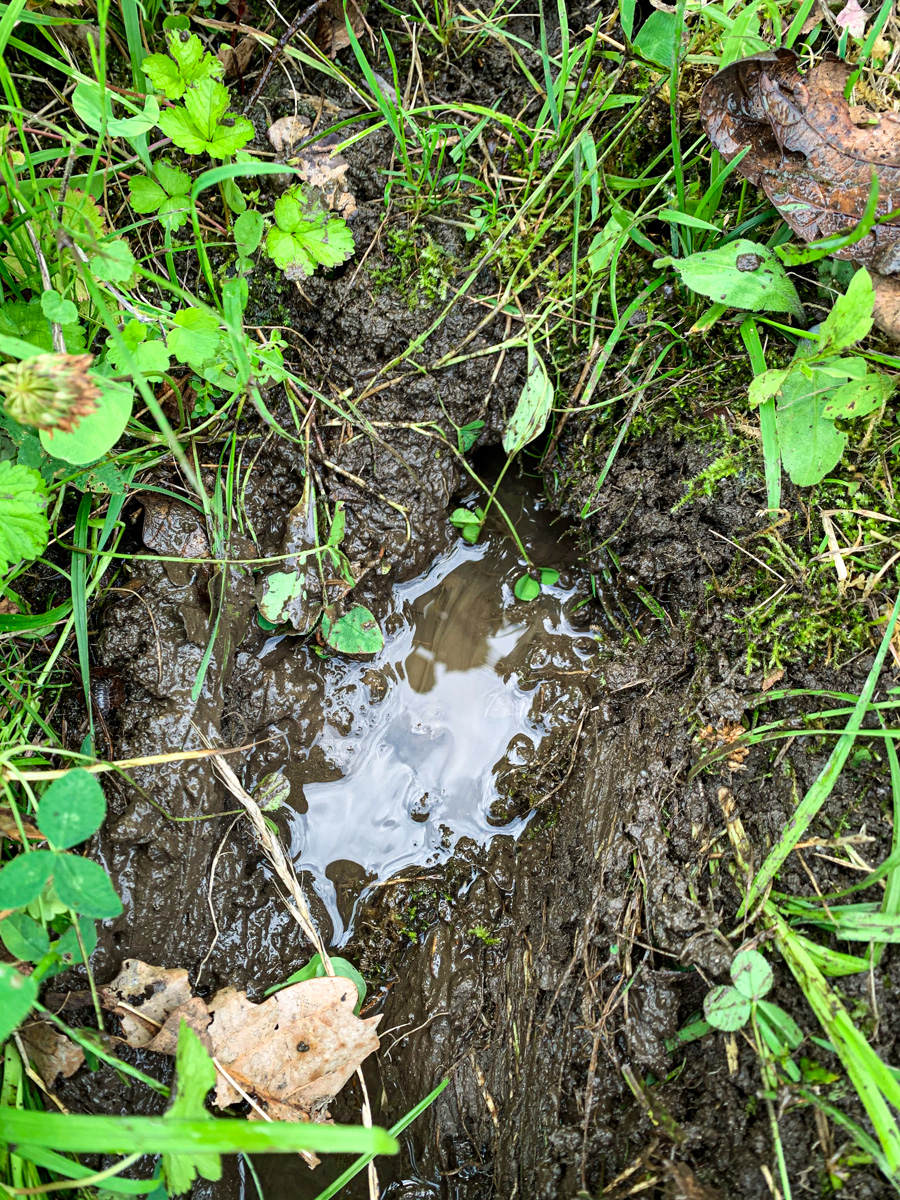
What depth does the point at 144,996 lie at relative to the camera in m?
2.09

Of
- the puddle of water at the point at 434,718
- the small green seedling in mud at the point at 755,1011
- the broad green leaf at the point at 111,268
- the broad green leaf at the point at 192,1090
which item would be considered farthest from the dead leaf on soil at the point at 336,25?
the small green seedling in mud at the point at 755,1011

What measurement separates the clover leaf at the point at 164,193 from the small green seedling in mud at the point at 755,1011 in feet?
8.57

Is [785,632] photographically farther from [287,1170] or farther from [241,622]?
[287,1170]

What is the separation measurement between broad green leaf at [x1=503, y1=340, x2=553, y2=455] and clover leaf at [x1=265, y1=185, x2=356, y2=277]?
0.69 meters

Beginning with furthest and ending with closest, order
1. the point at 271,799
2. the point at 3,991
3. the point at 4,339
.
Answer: the point at 271,799
the point at 4,339
the point at 3,991

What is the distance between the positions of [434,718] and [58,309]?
5.62ft

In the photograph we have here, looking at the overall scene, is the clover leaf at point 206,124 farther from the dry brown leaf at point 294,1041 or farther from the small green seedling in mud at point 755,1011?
the small green seedling in mud at point 755,1011

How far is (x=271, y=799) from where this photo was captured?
2.44 metres

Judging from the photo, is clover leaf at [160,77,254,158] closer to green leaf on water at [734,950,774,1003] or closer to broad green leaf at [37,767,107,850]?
broad green leaf at [37,767,107,850]

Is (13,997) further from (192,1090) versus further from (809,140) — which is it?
(809,140)

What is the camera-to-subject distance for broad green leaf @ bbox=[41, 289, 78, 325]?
1.83 metres

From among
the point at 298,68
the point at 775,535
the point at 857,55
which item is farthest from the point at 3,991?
the point at 857,55

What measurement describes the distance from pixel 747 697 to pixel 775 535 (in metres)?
0.50

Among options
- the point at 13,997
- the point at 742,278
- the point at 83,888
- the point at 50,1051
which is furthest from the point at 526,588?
the point at 50,1051
